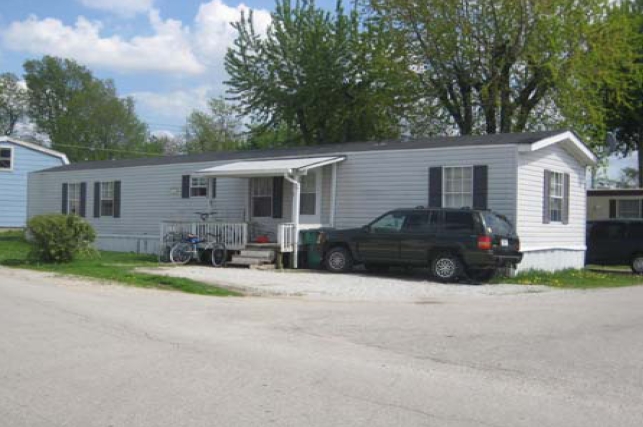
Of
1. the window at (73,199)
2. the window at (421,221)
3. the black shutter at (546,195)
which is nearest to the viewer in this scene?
the window at (421,221)

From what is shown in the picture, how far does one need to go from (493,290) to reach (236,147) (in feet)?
154

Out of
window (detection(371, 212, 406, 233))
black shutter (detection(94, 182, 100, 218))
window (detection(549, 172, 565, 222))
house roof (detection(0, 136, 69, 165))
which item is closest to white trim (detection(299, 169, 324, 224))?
window (detection(371, 212, 406, 233))

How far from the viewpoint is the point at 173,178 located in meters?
24.8

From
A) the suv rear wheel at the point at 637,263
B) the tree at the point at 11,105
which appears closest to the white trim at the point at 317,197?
the suv rear wheel at the point at 637,263

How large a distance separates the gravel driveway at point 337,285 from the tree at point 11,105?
60.5 metres

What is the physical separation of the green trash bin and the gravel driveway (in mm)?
911

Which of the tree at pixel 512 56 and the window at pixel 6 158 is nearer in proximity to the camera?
the tree at pixel 512 56

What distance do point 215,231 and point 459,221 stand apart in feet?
25.2

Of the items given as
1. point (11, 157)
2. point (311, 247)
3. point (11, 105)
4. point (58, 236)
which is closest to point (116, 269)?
point (58, 236)

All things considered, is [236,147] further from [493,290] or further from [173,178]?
[493,290]

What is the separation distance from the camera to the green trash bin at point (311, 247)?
19.6m

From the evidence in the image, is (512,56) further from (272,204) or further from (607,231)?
(272,204)

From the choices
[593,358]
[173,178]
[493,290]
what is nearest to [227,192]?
[173,178]

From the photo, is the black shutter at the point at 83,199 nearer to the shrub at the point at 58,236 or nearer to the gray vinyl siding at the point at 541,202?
the shrub at the point at 58,236
